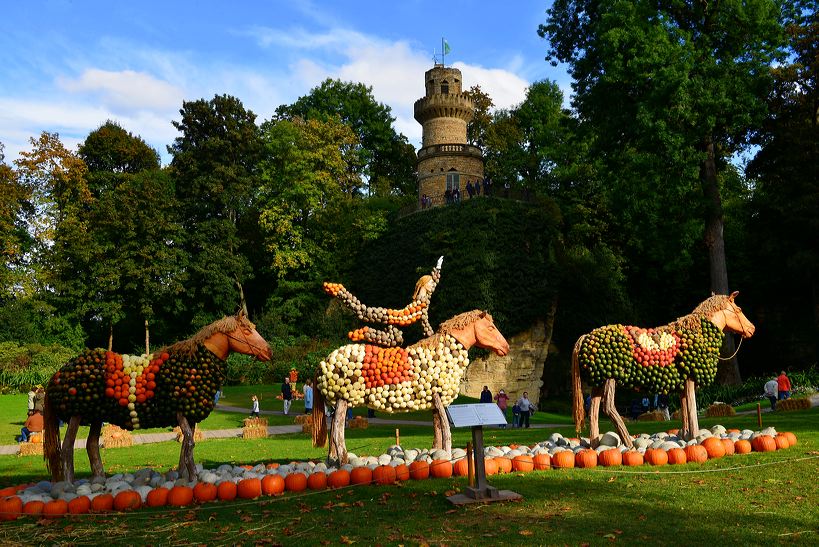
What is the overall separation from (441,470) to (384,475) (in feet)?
2.99

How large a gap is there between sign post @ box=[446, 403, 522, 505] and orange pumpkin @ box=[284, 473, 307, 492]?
8.05ft

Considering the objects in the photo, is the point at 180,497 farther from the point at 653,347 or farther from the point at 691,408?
the point at 691,408

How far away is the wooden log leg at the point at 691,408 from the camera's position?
12.1 meters

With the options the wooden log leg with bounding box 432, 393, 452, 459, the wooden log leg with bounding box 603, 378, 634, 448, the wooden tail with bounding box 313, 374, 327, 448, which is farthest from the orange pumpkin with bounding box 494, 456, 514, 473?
the wooden tail with bounding box 313, 374, 327, 448

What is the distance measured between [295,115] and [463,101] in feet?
49.1

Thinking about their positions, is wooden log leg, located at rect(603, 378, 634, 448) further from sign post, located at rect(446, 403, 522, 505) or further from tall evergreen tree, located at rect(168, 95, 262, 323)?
tall evergreen tree, located at rect(168, 95, 262, 323)

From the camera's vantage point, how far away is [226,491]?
9422 millimetres

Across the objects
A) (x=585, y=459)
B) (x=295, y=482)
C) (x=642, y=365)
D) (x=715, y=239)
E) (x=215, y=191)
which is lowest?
(x=295, y=482)

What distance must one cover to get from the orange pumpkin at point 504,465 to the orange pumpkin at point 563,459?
0.76m

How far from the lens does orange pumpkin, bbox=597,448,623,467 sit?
10664 millimetres

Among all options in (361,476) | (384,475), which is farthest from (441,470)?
(361,476)

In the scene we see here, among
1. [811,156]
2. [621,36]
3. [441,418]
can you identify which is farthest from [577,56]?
[441,418]

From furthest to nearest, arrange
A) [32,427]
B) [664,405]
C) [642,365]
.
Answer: [664,405], [32,427], [642,365]

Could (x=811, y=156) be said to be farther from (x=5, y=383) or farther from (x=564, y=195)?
(x=5, y=383)
